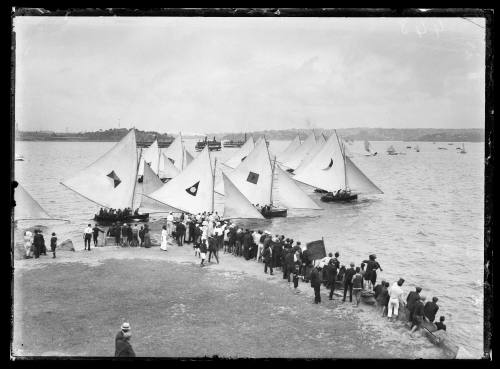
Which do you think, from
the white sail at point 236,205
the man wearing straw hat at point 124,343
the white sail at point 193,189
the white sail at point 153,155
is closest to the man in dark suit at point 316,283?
the man wearing straw hat at point 124,343

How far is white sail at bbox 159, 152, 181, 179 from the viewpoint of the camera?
171 ft

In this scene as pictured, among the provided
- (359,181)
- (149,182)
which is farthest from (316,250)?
(359,181)

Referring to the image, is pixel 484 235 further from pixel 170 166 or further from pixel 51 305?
pixel 170 166

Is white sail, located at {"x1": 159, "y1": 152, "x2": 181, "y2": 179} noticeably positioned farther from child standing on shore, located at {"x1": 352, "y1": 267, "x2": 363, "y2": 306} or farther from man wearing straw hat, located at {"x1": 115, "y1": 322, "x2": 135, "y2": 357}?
man wearing straw hat, located at {"x1": 115, "y1": 322, "x2": 135, "y2": 357}

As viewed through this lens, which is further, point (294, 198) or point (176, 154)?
point (176, 154)

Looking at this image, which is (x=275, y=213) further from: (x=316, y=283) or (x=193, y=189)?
(x=316, y=283)

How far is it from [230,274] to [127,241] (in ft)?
23.2

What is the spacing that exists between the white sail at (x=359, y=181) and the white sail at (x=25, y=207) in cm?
2793

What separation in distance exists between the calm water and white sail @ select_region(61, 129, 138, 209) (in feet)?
4.16

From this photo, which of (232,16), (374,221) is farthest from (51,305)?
(374,221)

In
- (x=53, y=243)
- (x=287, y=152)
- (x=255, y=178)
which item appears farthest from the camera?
(x=287, y=152)

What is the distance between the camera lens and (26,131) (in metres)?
18.5

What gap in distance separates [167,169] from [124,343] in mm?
39139

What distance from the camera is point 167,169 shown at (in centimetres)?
5234
